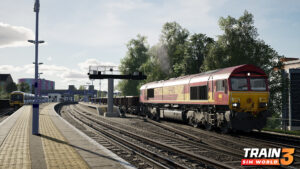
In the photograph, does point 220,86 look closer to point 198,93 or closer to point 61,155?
point 198,93

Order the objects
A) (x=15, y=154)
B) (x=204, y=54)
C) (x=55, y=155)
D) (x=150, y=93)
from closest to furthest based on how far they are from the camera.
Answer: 1. (x=55, y=155)
2. (x=15, y=154)
3. (x=150, y=93)
4. (x=204, y=54)

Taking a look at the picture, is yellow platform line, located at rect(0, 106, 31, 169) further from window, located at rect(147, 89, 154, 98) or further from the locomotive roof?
window, located at rect(147, 89, 154, 98)

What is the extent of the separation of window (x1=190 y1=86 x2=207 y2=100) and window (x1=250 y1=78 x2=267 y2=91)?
3585mm

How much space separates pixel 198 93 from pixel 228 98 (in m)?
4.31

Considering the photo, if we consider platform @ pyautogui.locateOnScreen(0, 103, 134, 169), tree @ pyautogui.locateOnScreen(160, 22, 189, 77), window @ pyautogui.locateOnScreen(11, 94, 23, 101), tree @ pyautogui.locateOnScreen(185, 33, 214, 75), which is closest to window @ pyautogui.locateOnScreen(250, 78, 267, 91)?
platform @ pyautogui.locateOnScreen(0, 103, 134, 169)

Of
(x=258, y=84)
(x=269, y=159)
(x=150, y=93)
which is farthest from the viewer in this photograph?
(x=150, y=93)

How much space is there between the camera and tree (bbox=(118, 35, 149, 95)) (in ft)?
253

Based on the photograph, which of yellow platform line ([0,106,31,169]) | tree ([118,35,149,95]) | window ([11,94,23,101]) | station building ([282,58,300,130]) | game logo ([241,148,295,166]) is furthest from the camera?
tree ([118,35,149,95])

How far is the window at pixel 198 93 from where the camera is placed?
68.3 feet

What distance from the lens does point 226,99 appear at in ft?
58.4

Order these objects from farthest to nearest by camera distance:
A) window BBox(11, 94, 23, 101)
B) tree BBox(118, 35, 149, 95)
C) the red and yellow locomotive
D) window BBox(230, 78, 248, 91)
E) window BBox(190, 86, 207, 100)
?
tree BBox(118, 35, 149, 95) < window BBox(11, 94, 23, 101) < window BBox(190, 86, 207, 100) < window BBox(230, 78, 248, 91) < the red and yellow locomotive

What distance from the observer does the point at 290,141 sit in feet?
53.2

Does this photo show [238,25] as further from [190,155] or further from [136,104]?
[190,155]

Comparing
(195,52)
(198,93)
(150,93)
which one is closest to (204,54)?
(195,52)
